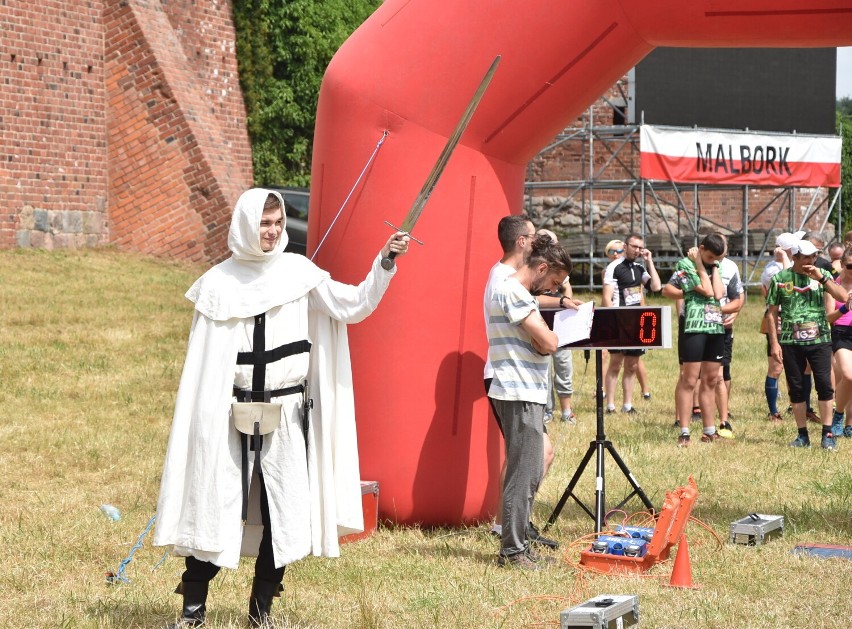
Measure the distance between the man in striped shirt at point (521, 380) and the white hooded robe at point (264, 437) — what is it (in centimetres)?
134

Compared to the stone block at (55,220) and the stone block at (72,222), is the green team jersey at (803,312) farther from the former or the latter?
the stone block at (72,222)

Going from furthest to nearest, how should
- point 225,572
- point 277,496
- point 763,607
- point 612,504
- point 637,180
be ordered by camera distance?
point 637,180 < point 612,504 < point 225,572 < point 763,607 < point 277,496

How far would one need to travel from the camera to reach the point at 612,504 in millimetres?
7641

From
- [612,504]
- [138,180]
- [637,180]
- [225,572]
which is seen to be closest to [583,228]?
[637,180]

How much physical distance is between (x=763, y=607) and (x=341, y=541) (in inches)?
89.5

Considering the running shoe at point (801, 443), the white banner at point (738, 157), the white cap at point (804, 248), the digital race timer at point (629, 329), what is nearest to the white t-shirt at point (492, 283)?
the digital race timer at point (629, 329)

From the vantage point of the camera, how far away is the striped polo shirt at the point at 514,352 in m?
6.05

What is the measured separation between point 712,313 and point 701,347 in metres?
0.29

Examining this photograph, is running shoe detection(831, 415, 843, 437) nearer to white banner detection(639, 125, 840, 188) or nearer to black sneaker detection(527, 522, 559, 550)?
black sneaker detection(527, 522, 559, 550)

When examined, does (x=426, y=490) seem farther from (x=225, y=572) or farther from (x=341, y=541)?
(x=225, y=572)

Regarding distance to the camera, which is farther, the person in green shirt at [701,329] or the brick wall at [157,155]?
the brick wall at [157,155]

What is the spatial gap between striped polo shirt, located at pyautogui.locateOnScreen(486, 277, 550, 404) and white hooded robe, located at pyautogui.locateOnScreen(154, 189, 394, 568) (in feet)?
4.35

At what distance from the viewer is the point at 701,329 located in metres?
9.86

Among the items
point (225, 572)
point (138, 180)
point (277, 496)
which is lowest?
point (225, 572)
